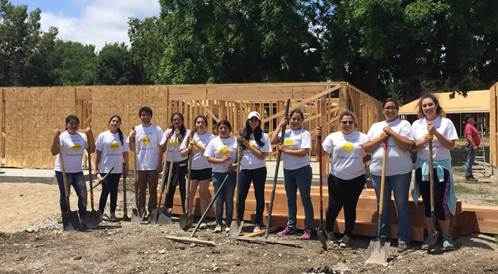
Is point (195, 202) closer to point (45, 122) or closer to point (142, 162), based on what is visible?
point (142, 162)

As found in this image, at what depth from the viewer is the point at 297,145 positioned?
6262mm

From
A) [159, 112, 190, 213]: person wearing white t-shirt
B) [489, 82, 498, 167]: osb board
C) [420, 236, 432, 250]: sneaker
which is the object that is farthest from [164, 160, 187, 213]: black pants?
[489, 82, 498, 167]: osb board

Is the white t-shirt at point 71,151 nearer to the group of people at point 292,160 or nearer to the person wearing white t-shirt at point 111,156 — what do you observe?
the group of people at point 292,160

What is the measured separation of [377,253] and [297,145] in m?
1.57

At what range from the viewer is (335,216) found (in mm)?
6109

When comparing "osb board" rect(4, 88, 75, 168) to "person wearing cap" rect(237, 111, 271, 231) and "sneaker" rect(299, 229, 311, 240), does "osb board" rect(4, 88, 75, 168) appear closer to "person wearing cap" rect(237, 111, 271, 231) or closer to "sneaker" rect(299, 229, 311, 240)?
"person wearing cap" rect(237, 111, 271, 231)

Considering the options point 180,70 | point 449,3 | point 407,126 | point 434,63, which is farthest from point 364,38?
point 407,126

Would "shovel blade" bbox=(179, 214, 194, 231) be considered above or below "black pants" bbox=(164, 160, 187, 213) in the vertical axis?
below

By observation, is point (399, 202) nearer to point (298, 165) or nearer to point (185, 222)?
point (298, 165)

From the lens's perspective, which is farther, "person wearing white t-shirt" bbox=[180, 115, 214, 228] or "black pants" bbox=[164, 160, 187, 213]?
"black pants" bbox=[164, 160, 187, 213]

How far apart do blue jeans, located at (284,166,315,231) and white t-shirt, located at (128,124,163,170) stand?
220 centimetres

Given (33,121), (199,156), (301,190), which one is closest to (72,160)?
(199,156)

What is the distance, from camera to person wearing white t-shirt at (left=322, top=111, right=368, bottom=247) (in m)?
5.85

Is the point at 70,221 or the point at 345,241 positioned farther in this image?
the point at 70,221
